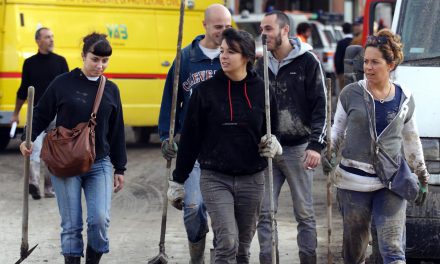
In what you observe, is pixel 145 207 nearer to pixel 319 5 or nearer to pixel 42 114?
pixel 42 114

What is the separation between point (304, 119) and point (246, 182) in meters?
1.33

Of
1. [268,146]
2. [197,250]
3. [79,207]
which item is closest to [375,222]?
[268,146]

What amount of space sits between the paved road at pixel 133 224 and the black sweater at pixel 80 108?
1675 millimetres

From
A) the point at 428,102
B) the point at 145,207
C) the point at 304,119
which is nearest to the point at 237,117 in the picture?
the point at 304,119

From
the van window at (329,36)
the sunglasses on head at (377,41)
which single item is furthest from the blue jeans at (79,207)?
the van window at (329,36)

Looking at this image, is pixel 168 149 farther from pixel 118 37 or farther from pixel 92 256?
pixel 118 37

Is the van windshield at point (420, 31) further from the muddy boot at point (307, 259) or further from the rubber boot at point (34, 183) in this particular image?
the rubber boot at point (34, 183)

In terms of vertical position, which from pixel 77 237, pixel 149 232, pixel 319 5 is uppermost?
pixel 77 237

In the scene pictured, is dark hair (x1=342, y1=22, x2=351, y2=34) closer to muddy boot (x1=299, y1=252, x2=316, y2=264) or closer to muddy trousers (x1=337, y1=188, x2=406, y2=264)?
muddy boot (x1=299, y1=252, x2=316, y2=264)

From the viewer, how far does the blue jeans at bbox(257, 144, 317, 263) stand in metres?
8.26

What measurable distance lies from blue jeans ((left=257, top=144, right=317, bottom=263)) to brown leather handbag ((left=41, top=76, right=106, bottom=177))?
1322 millimetres

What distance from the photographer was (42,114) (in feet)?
25.7

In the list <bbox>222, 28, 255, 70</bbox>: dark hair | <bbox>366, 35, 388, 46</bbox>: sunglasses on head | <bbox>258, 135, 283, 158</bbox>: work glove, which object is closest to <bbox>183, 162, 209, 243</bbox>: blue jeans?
<bbox>258, 135, 283, 158</bbox>: work glove

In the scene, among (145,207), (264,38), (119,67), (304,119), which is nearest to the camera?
(264,38)
